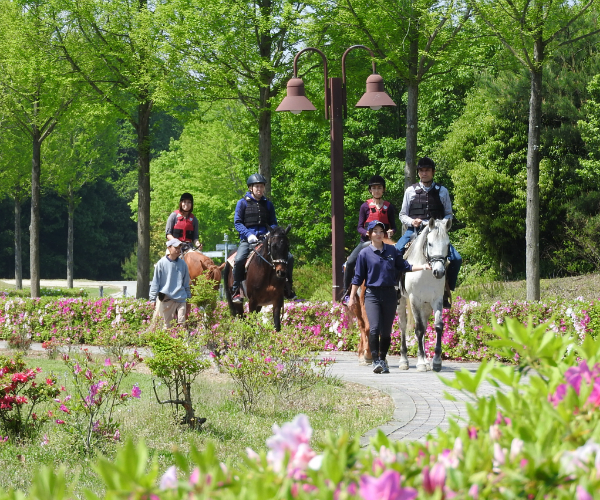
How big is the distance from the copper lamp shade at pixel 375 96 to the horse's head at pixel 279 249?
3.15m

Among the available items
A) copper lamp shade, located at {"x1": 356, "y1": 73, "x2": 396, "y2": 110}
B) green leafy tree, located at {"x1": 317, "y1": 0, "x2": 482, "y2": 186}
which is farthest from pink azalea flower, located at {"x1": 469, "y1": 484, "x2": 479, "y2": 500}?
green leafy tree, located at {"x1": 317, "y1": 0, "x2": 482, "y2": 186}

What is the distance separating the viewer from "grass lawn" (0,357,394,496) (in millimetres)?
6609

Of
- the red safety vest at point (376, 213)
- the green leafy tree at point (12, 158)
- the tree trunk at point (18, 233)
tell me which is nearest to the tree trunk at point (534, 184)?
the red safety vest at point (376, 213)

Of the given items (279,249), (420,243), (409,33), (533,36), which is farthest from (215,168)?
(420,243)

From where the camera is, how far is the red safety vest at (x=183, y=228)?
16297 millimetres

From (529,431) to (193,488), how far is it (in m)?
0.91

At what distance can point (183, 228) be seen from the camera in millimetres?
16359

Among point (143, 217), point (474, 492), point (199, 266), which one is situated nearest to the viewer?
point (474, 492)

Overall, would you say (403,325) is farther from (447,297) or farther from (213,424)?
(213,424)

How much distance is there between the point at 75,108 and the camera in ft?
93.8

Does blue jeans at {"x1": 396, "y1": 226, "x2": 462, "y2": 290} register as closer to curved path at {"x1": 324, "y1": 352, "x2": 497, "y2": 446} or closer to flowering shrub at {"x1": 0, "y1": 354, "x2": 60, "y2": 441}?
curved path at {"x1": 324, "y1": 352, "x2": 497, "y2": 446}

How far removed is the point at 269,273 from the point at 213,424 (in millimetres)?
6171

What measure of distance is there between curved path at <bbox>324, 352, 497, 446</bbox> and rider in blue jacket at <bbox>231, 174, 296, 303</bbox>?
2.30 metres

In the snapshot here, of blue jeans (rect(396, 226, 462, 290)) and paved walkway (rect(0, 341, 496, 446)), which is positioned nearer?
paved walkway (rect(0, 341, 496, 446))
